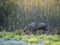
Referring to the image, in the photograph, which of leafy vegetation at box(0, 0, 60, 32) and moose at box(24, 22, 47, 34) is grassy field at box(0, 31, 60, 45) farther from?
leafy vegetation at box(0, 0, 60, 32)

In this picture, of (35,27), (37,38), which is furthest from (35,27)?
(37,38)

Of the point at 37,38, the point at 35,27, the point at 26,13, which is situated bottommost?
the point at 37,38

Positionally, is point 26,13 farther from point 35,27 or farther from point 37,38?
point 37,38

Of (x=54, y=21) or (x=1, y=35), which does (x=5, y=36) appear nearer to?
(x=1, y=35)

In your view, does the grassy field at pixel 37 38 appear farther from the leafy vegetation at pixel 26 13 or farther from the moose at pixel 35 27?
the leafy vegetation at pixel 26 13

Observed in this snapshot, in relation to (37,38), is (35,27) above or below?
above

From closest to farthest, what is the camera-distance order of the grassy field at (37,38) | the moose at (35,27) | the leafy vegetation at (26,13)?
the grassy field at (37,38) < the moose at (35,27) < the leafy vegetation at (26,13)

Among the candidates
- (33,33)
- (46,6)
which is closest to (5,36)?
(33,33)

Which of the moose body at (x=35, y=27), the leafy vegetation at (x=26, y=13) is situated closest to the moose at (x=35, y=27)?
the moose body at (x=35, y=27)

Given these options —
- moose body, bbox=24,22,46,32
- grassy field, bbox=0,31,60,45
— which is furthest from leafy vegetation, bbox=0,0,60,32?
grassy field, bbox=0,31,60,45

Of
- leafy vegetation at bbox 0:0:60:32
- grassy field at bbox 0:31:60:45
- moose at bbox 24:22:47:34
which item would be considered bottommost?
grassy field at bbox 0:31:60:45

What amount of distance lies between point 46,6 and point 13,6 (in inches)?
69.9

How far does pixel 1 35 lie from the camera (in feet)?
32.0

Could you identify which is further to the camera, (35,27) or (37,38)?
(35,27)
